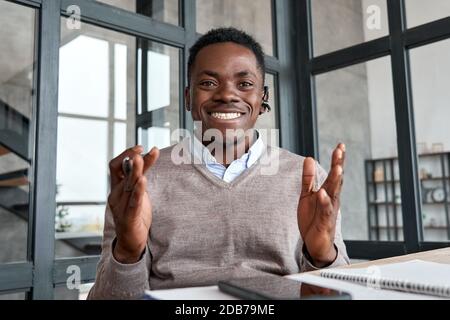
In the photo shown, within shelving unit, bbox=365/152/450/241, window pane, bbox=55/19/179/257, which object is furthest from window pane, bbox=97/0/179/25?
shelving unit, bbox=365/152/450/241

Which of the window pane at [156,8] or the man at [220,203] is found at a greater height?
the window pane at [156,8]

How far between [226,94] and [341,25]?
2586 mm

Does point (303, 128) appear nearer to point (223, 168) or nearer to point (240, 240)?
point (223, 168)

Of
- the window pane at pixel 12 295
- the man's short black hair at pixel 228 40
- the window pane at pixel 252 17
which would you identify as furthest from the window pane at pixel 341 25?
the window pane at pixel 12 295

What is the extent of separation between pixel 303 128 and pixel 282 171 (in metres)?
1.80

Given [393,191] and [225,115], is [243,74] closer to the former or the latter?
[225,115]

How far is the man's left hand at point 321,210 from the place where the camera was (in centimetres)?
74

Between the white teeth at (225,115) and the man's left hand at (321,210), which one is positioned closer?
the man's left hand at (321,210)

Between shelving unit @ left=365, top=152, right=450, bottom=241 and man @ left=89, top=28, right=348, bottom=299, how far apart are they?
660cm

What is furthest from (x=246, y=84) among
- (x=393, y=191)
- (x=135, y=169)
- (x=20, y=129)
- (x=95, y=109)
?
(x=393, y=191)

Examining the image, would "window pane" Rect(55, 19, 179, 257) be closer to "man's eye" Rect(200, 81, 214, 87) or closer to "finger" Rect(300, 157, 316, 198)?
"man's eye" Rect(200, 81, 214, 87)

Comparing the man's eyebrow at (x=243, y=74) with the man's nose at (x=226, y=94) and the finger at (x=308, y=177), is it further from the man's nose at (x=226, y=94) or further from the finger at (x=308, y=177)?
the finger at (x=308, y=177)

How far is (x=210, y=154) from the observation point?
1.23 m

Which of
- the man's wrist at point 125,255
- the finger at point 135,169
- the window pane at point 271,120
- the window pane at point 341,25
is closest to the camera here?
the finger at point 135,169
